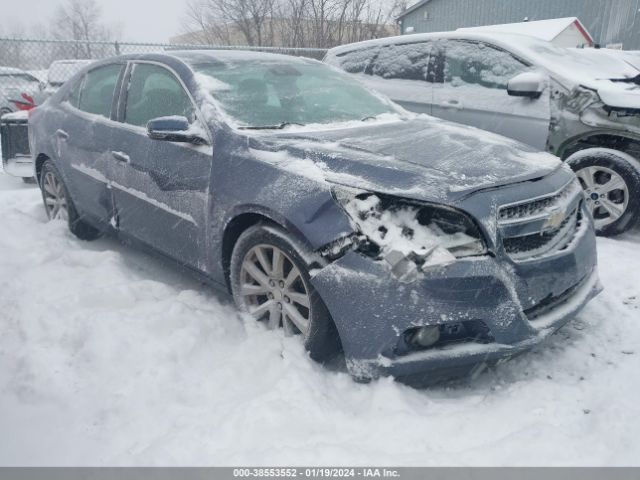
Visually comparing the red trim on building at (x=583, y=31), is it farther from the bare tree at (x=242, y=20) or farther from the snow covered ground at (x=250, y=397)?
the snow covered ground at (x=250, y=397)

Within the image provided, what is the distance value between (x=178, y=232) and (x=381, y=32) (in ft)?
78.4

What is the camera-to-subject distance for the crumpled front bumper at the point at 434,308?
7.32ft

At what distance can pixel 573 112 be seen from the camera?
4.57 metres

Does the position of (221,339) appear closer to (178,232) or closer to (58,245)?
(178,232)

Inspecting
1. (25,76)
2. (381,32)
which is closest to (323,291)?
(25,76)

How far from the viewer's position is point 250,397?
243 cm

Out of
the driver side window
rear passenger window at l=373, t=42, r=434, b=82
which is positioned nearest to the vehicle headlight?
the driver side window

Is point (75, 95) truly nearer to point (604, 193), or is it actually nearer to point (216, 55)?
point (216, 55)

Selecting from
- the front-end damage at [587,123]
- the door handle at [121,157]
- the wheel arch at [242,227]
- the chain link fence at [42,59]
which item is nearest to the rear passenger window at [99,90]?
the door handle at [121,157]

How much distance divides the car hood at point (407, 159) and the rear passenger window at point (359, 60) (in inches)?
128

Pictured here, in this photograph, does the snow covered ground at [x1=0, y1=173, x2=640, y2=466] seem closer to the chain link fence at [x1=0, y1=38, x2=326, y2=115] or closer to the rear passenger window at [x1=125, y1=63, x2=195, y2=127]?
the rear passenger window at [x1=125, y1=63, x2=195, y2=127]

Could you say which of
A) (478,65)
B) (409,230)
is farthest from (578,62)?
(409,230)

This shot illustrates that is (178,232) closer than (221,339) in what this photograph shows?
No

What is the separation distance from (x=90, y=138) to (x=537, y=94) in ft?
12.2
